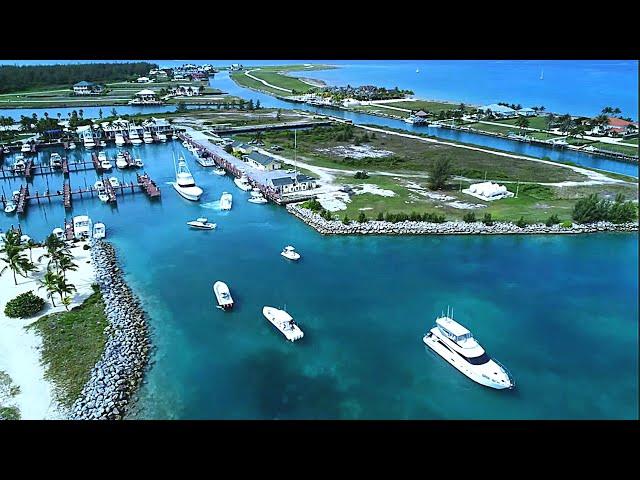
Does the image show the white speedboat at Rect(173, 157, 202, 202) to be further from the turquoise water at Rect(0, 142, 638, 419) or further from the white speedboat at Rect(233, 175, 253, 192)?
the turquoise water at Rect(0, 142, 638, 419)

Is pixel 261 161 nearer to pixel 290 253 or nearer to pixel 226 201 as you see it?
pixel 226 201

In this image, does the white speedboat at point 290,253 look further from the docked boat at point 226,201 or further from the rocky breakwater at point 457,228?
the docked boat at point 226,201

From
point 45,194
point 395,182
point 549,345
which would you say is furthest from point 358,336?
point 45,194

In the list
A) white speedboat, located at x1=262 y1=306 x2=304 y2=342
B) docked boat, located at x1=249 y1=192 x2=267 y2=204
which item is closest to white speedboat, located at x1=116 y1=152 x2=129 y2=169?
docked boat, located at x1=249 y1=192 x2=267 y2=204

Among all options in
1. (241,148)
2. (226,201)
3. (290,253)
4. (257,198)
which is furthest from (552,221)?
(241,148)

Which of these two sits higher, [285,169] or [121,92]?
[121,92]
